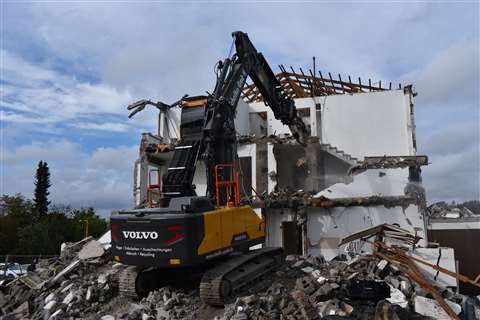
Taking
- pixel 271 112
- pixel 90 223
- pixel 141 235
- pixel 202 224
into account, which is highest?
pixel 271 112

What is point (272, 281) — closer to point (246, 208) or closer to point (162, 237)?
point (246, 208)

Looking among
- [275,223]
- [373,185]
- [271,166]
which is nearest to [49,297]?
[275,223]

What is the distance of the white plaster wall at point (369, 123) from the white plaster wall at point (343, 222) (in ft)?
23.2

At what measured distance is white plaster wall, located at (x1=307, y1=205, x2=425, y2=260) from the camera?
19.5m

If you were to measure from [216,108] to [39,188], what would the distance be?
185 ft

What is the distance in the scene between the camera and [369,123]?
26672 mm

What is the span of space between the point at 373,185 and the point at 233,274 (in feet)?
47.0

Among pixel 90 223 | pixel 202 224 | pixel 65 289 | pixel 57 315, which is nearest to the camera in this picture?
pixel 202 224

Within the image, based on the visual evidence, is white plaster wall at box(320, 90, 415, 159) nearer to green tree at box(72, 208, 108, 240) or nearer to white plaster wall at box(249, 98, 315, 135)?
white plaster wall at box(249, 98, 315, 135)

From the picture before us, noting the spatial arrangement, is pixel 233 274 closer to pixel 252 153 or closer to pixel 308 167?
pixel 308 167

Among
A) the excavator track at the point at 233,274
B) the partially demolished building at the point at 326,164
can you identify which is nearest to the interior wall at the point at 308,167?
the partially demolished building at the point at 326,164

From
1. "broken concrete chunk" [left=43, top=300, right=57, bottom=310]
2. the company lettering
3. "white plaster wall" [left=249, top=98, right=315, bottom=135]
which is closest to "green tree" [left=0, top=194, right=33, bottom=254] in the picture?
"white plaster wall" [left=249, top=98, right=315, bottom=135]

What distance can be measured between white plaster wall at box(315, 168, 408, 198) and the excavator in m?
10.8

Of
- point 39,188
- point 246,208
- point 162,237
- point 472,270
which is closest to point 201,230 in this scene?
point 162,237
